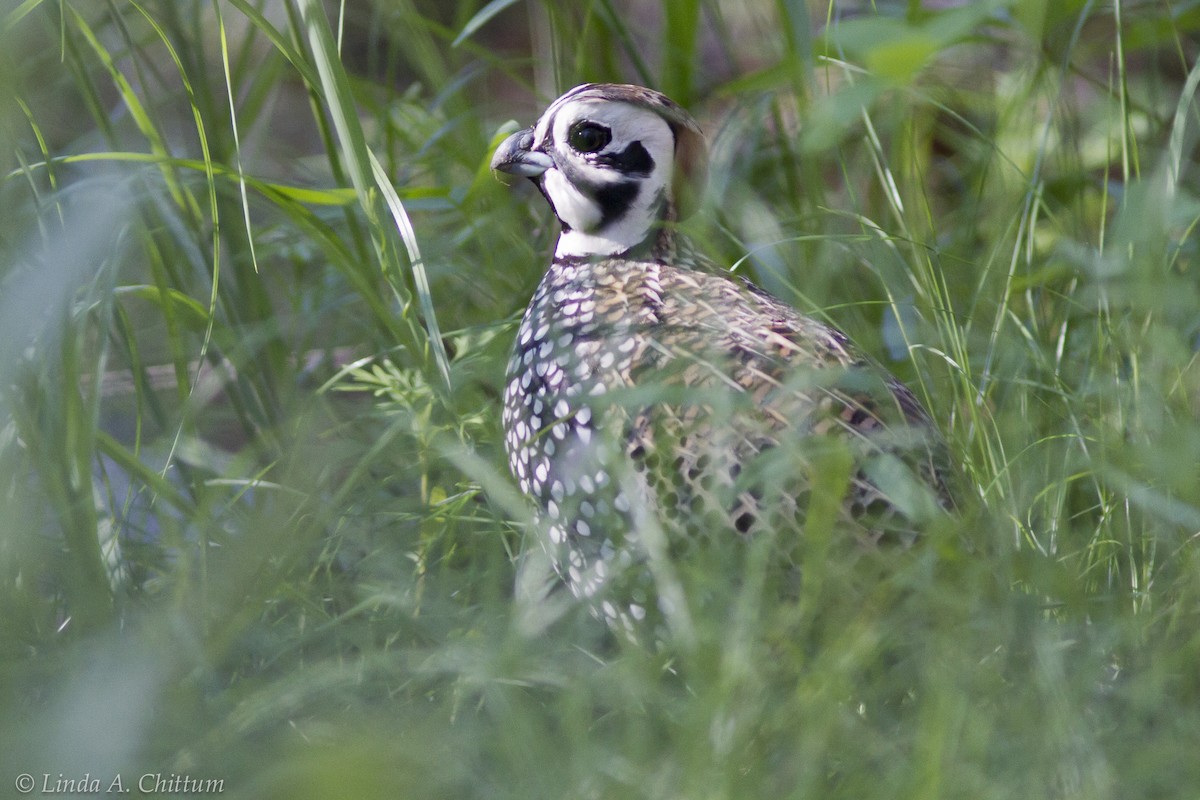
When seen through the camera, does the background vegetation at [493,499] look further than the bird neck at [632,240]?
No

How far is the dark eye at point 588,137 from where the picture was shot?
2604 mm

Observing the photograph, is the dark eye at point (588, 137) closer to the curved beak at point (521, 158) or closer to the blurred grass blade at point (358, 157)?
the curved beak at point (521, 158)

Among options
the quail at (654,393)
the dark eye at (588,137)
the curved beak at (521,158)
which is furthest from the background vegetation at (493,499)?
the dark eye at (588,137)

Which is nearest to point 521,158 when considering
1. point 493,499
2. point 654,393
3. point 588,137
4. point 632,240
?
point 588,137

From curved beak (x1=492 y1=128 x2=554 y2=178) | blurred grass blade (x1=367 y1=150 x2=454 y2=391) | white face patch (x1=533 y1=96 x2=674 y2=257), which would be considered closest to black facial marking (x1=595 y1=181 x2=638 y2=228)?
white face patch (x1=533 y1=96 x2=674 y2=257)

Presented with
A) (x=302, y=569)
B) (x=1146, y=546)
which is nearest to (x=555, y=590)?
(x=302, y=569)

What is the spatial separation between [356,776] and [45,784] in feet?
1.34

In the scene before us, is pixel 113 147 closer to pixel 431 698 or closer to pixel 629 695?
pixel 431 698

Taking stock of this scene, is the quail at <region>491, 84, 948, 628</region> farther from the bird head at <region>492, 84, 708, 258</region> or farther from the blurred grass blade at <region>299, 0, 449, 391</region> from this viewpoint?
the blurred grass blade at <region>299, 0, 449, 391</region>

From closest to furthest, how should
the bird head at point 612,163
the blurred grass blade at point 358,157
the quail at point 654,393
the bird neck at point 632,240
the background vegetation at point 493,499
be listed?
the background vegetation at point 493,499 < the quail at point 654,393 < the blurred grass blade at point 358,157 < the bird head at point 612,163 < the bird neck at point 632,240

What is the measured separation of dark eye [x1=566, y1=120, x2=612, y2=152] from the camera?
260 centimetres

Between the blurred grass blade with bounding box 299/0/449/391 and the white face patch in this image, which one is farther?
the white face patch

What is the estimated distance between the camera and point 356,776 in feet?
4.43

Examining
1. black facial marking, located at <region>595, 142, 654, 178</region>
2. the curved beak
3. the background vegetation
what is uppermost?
the curved beak
